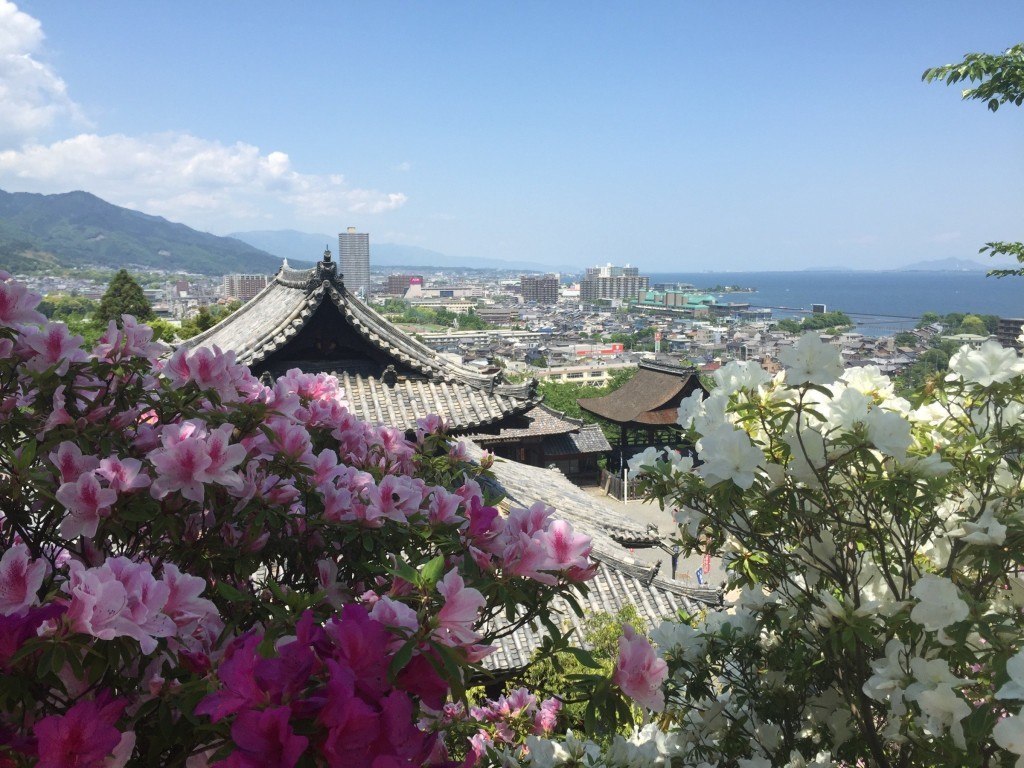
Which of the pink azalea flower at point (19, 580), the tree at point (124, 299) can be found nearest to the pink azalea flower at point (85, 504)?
the pink azalea flower at point (19, 580)

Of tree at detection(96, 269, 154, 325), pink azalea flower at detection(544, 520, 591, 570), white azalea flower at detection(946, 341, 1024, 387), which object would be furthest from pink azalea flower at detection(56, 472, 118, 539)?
tree at detection(96, 269, 154, 325)

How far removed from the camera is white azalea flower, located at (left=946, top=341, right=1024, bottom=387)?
224 cm

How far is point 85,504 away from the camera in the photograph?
1.76 metres

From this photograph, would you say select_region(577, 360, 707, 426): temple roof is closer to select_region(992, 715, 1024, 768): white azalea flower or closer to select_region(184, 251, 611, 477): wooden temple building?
select_region(184, 251, 611, 477): wooden temple building

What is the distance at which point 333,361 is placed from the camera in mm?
7664

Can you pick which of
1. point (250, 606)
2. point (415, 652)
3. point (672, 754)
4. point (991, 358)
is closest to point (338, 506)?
point (250, 606)

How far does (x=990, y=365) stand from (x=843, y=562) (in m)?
0.75

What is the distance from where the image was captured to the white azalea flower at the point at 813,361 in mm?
2035

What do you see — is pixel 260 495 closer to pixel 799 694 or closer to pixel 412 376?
pixel 799 694

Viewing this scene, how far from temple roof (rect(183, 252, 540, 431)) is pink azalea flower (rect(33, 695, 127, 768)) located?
18.4 feet

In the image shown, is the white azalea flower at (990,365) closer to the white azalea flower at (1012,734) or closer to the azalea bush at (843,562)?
the azalea bush at (843,562)

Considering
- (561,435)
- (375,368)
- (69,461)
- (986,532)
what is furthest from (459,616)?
(561,435)

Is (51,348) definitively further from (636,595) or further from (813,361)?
(636,595)

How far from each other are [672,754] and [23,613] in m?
2.04
